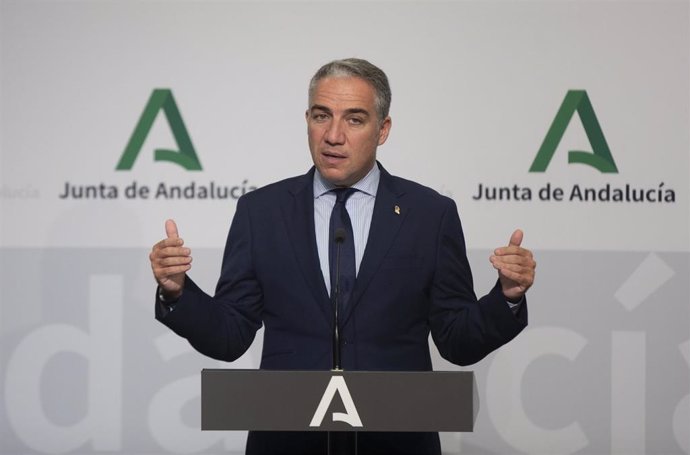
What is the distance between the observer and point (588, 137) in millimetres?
4516

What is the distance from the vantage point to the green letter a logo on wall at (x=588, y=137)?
451cm

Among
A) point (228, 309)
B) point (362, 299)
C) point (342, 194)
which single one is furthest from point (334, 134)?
point (228, 309)

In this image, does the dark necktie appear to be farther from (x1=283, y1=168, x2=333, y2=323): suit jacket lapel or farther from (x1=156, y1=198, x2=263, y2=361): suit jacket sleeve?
(x1=156, y1=198, x2=263, y2=361): suit jacket sleeve

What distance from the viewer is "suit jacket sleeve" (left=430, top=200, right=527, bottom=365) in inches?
92.9

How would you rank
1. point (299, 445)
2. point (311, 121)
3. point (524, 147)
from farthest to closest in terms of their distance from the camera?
point (524, 147) → point (311, 121) → point (299, 445)

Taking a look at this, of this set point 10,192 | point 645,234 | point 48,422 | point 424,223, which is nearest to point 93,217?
point 10,192

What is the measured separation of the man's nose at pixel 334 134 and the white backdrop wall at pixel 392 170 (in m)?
1.90

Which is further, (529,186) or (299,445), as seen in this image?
(529,186)

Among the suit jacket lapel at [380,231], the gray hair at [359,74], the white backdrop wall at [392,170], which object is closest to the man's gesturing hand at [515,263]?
the suit jacket lapel at [380,231]

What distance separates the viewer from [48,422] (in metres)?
4.59

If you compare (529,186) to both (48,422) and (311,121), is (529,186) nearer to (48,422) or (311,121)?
(311,121)

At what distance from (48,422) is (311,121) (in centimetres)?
267

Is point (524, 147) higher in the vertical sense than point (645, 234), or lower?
higher

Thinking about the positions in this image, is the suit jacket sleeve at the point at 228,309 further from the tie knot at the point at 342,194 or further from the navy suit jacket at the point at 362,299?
the tie knot at the point at 342,194
